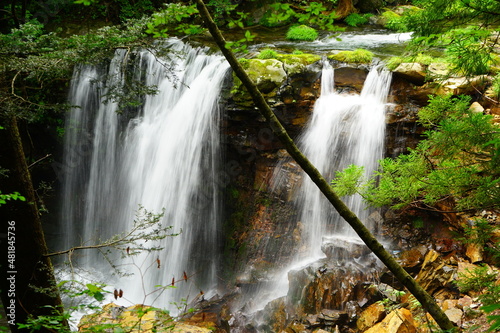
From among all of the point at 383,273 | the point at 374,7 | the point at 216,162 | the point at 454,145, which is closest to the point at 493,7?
the point at 454,145

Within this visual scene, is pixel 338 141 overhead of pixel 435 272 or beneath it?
overhead

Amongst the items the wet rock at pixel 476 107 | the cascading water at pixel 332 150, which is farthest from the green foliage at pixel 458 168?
the cascading water at pixel 332 150

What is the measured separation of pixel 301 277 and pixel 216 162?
4093mm

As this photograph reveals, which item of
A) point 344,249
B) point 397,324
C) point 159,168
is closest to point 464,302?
point 397,324

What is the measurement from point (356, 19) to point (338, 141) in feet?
24.5

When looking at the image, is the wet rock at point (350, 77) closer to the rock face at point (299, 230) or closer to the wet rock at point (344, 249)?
the rock face at point (299, 230)

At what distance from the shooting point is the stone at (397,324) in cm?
438

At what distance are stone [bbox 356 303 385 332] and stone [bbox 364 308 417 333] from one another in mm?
214

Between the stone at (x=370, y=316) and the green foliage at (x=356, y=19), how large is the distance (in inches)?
422

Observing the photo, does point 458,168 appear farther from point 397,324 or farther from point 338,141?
point 338,141

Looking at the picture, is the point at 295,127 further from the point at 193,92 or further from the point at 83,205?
the point at 83,205

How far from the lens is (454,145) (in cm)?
355

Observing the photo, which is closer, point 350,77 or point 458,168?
point 458,168

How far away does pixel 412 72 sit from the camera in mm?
7188
